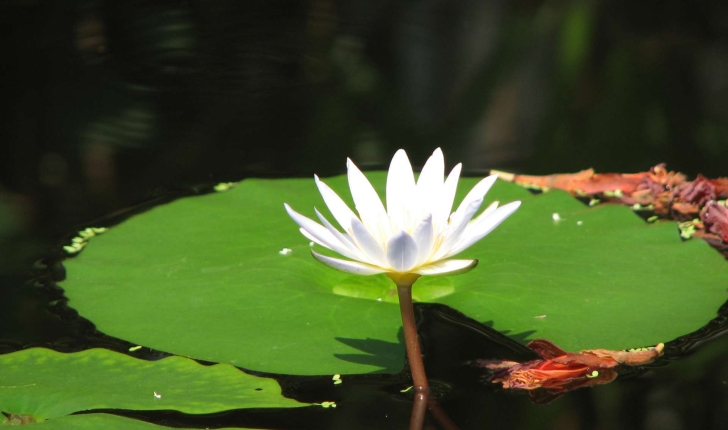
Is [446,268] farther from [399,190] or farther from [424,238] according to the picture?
[399,190]

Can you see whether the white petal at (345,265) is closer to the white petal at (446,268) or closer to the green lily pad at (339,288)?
the white petal at (446,268)

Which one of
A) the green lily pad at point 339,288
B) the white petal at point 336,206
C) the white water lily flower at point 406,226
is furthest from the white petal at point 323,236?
the green lily pad at point 339,288

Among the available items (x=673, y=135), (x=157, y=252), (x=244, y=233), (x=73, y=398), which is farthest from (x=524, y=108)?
(x=73, y=398)

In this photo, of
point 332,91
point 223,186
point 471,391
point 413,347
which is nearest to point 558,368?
point 471,391

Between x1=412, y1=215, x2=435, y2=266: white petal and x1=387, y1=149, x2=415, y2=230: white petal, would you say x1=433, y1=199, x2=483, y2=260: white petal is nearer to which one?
x1=412, y1=215, x2=435, y2=266: white petal

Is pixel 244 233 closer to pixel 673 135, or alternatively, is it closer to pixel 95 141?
pixel 95 141

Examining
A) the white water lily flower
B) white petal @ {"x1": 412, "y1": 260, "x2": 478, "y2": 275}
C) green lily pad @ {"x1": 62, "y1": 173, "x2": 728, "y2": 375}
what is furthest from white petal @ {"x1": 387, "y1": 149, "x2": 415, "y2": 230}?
green lily pad @ {"x1": 62, "y1": 173, "x2": 728, "y2": 375}
